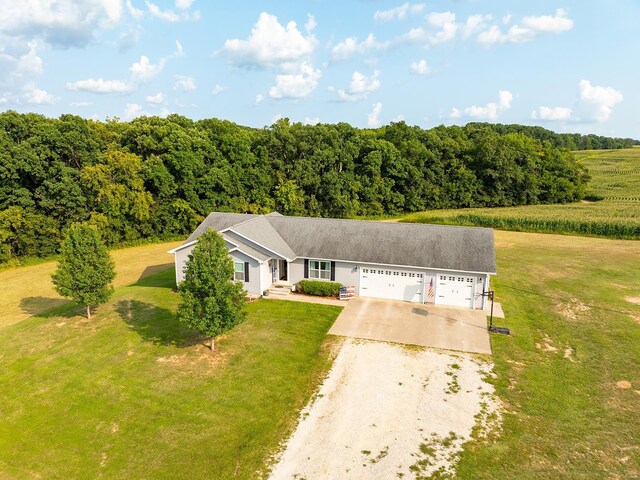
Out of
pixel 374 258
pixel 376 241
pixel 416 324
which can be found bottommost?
pixel 416 324

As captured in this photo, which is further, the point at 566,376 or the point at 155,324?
the point at 155,324

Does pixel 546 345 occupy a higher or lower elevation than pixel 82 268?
lower

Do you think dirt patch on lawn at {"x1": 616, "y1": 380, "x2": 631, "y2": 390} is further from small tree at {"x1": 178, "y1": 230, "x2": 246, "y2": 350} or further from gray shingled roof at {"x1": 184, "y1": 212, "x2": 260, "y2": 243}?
gray shingled roof at {"x1": 184, "y1": 212, "x2": 260, "y2": 243}

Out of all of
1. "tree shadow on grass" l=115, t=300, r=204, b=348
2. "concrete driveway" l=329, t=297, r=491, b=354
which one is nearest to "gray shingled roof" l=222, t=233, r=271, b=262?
"tree shadow on grass" l=115, t=300, r=204, b=348

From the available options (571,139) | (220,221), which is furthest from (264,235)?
(571,139)

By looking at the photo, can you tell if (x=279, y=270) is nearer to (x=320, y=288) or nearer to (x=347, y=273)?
(x=320, y=288)

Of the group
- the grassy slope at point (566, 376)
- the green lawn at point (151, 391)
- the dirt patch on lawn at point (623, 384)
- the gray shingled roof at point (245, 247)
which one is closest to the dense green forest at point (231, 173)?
the green lawn at point (151, 391)
